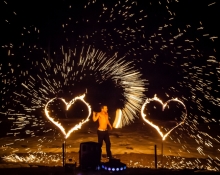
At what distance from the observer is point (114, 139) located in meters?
13.1

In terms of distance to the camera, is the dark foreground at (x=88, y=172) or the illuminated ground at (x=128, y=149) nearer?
the dark foreground at (x=88, y=172)

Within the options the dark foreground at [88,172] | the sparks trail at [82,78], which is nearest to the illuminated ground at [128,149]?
the sparks trail at [82,78]

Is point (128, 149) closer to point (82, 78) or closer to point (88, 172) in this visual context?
point (88, 172)

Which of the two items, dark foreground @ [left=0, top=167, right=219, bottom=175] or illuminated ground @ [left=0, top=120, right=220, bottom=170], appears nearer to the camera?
dark foreground @ [left=0, top=167, right=219, bottom=175]

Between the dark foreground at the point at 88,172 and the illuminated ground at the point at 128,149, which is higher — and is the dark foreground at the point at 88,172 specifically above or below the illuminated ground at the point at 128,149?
above

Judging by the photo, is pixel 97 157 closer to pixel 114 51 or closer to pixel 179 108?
pixel 179 108


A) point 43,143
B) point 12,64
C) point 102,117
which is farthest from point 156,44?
point 102,117

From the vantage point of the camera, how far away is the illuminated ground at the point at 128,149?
9.83 metres

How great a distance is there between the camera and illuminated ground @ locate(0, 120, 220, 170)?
983 cm

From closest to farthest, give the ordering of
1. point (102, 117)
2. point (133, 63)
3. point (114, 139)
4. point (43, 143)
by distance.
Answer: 1. point (102, 117)
2. point (43, 143)
3. point (114, 139)
4. point (133, 63)

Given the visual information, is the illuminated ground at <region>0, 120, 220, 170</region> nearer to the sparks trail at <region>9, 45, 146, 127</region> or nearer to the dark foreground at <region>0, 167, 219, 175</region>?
the sparks trail at <region>9, 45, 146, 127</region>

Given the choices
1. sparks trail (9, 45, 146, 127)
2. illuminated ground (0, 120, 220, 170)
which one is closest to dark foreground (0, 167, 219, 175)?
illuminated ground (0, 120, 220, 170)

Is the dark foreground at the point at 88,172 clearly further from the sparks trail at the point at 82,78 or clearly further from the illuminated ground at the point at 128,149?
the sparks trail at the point at 82,78

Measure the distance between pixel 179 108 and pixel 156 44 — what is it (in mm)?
5586
